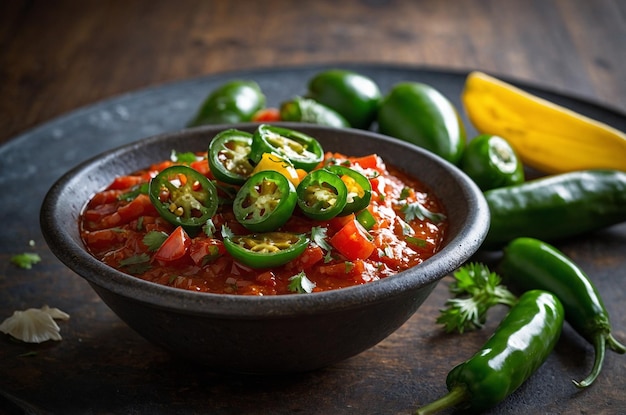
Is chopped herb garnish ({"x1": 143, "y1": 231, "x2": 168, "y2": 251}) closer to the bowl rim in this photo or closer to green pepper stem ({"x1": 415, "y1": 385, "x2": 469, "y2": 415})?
the bowl rim

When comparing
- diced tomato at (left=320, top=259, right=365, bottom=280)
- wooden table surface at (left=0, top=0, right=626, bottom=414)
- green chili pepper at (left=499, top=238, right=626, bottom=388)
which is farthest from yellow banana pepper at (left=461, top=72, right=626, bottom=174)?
diced tomato at (left=320, top=259, right=365, bottom=280)

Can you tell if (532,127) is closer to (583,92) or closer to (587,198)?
(587,198)

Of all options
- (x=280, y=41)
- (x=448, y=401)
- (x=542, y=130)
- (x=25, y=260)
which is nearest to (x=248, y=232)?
(x=448, y=401)

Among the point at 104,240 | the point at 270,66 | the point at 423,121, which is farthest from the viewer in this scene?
the point at 270,66

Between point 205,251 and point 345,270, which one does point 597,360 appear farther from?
point 205,251

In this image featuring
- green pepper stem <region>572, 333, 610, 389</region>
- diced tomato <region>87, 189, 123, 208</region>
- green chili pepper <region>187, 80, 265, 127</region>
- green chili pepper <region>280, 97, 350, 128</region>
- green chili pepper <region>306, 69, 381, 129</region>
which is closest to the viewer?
green pepper stem <region>572, 333, 610, 389</region>

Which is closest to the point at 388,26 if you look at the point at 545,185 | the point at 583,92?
the point at 583,92

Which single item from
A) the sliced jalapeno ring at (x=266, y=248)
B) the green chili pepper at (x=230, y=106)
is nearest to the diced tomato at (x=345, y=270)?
the sliced jalapeno ring at (x=266, y=248)
